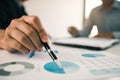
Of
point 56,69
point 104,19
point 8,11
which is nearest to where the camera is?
point 56,69

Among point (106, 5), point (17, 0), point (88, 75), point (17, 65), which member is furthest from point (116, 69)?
point (106, 5)

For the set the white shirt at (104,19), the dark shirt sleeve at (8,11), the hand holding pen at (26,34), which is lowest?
the white shirt at (104,19)

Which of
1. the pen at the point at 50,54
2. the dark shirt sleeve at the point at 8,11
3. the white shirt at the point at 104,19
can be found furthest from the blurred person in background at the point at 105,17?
the pen at the point at 50,54

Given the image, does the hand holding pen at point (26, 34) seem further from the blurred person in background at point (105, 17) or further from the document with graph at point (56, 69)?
the blurred person in background at point (105, 17)

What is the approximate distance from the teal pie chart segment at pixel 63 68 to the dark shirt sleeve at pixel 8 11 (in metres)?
0.63

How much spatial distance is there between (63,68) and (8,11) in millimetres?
699

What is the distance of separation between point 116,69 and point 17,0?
2.64 ft

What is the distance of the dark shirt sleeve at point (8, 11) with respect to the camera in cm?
→ 91

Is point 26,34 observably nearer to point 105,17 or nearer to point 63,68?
point 63,68

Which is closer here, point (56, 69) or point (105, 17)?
point (56, 69)

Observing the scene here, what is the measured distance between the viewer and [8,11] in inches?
36.9

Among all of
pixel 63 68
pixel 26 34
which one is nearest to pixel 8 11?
pixel 26 34

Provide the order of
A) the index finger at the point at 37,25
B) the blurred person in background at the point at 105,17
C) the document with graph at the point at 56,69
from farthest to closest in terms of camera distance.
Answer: the blurred person in background at the point at 105,17 → the index finger at the point at 37,25 → the document with graph at the point at 56,69

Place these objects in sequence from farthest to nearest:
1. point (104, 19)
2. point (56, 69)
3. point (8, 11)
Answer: point (104, 19) < point (8, 11) < point (56, 69)
